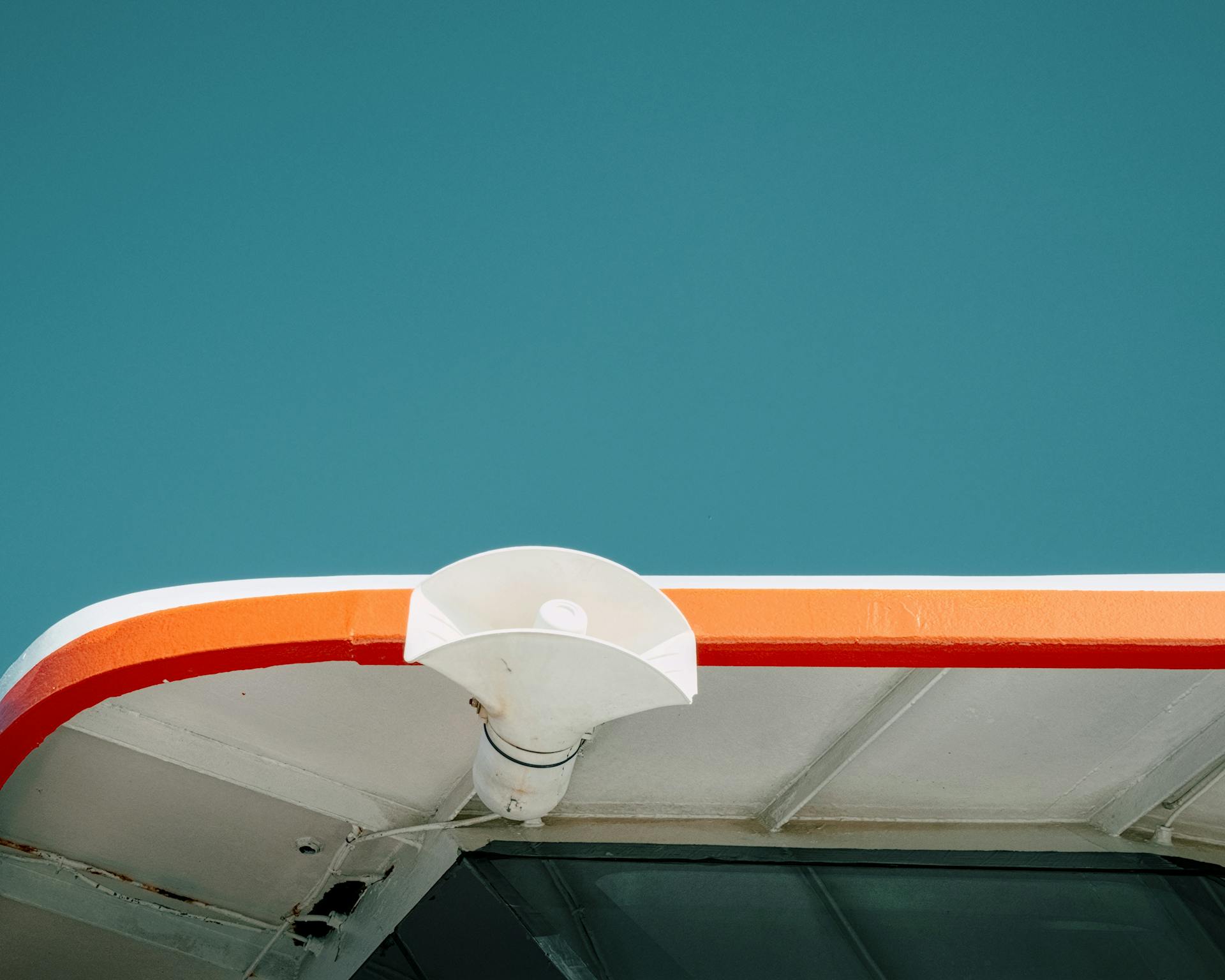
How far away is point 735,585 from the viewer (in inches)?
116

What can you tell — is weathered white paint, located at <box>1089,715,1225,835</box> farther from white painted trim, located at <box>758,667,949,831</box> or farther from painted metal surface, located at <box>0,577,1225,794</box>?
white painted trim, located at <box>758,667,949,831</box>

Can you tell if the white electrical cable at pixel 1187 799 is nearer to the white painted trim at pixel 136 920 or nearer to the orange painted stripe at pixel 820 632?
the orange painted stripe at pixel 820 632

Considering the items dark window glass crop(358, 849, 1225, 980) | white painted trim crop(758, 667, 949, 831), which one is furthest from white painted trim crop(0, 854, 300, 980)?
white painted trim crop(758, 667, 949, 831)

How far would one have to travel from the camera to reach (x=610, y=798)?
3.80m

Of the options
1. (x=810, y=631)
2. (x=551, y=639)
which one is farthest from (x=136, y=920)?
(x=810, y=631)

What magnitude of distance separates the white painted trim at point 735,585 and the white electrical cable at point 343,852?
96cm

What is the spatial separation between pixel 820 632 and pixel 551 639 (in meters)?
0.79

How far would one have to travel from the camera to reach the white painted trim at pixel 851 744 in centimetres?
333

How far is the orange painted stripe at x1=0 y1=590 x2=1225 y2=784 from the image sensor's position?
2.85 meters

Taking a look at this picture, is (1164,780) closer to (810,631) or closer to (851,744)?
(851,744)

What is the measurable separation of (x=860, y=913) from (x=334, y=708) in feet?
5.74

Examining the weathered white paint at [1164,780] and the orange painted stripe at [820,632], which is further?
the weathered white paint at [1164,780]

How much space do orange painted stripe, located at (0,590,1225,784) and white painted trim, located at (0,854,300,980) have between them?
1.32 m

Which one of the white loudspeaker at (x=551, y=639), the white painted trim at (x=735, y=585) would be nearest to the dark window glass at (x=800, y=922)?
the white loudspeaker at (x=551, y=639)
